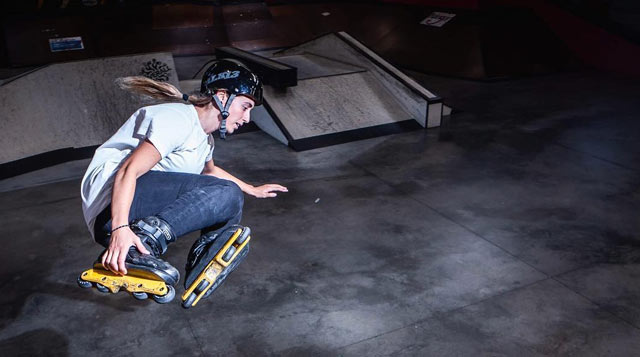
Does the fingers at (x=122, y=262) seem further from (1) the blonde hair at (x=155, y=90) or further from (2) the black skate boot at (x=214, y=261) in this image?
(1) the blonde hair at (x=155, y=90)

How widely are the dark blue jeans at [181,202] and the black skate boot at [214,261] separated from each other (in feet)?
0.42

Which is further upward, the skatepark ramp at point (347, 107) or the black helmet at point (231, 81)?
the black helmet at point (231, 81)

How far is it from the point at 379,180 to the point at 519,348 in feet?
10.4

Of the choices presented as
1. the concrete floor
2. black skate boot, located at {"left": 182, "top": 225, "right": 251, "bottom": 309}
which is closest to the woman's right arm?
black skate boot, located at {"left": 182, "top": 225, "right": 251, "bottom": 309}

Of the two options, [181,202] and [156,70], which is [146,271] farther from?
[156,70]

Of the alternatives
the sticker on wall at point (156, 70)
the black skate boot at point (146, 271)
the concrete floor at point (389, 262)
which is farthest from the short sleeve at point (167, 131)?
the sticker on wall at point (156, 70)

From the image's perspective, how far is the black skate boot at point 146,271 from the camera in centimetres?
257

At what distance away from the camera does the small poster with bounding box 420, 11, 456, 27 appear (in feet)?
42.0

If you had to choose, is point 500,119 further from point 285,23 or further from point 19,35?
point 19,35

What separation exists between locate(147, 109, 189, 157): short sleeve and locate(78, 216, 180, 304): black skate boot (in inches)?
15.5

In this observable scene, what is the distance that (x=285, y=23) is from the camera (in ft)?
50.0

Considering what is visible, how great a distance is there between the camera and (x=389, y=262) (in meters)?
4.34

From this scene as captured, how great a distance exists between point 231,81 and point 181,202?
0.73 m

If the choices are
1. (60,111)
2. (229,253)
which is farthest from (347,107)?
(229,253)
